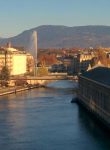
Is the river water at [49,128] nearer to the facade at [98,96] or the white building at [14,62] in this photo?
the facade at [98,96]

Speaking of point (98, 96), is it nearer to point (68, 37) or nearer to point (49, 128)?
point (49, 128)

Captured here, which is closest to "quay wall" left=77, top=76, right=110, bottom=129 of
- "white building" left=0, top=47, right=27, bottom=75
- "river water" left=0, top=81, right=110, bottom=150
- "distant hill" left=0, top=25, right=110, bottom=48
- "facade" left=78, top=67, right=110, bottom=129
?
"facade" left=78, top=67, right=110, bottom=129

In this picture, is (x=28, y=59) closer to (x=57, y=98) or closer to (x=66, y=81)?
(x=66, y=81)

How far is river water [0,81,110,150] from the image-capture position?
9.32 metres

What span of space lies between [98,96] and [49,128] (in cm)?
233

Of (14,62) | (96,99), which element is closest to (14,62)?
(14,62)

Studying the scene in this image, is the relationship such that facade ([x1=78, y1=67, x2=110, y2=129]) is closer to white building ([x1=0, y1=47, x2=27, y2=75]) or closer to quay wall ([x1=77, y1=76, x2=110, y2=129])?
quay wall ([x1=77, y1=76, x2=110, y2=129])

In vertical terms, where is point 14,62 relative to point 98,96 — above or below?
above

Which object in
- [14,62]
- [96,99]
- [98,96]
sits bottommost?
[96,99]

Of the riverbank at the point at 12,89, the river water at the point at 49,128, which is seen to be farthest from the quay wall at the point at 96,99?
the riverbank at the point at 12,89

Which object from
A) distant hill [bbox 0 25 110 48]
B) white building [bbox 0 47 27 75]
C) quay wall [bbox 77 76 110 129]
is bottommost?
quay wall [bbox 77 76 110 129]

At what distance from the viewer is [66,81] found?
28688 millimetres

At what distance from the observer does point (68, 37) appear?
11206cm

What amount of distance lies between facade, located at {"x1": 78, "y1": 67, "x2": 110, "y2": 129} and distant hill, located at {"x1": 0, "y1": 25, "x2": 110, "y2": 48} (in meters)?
82.5
